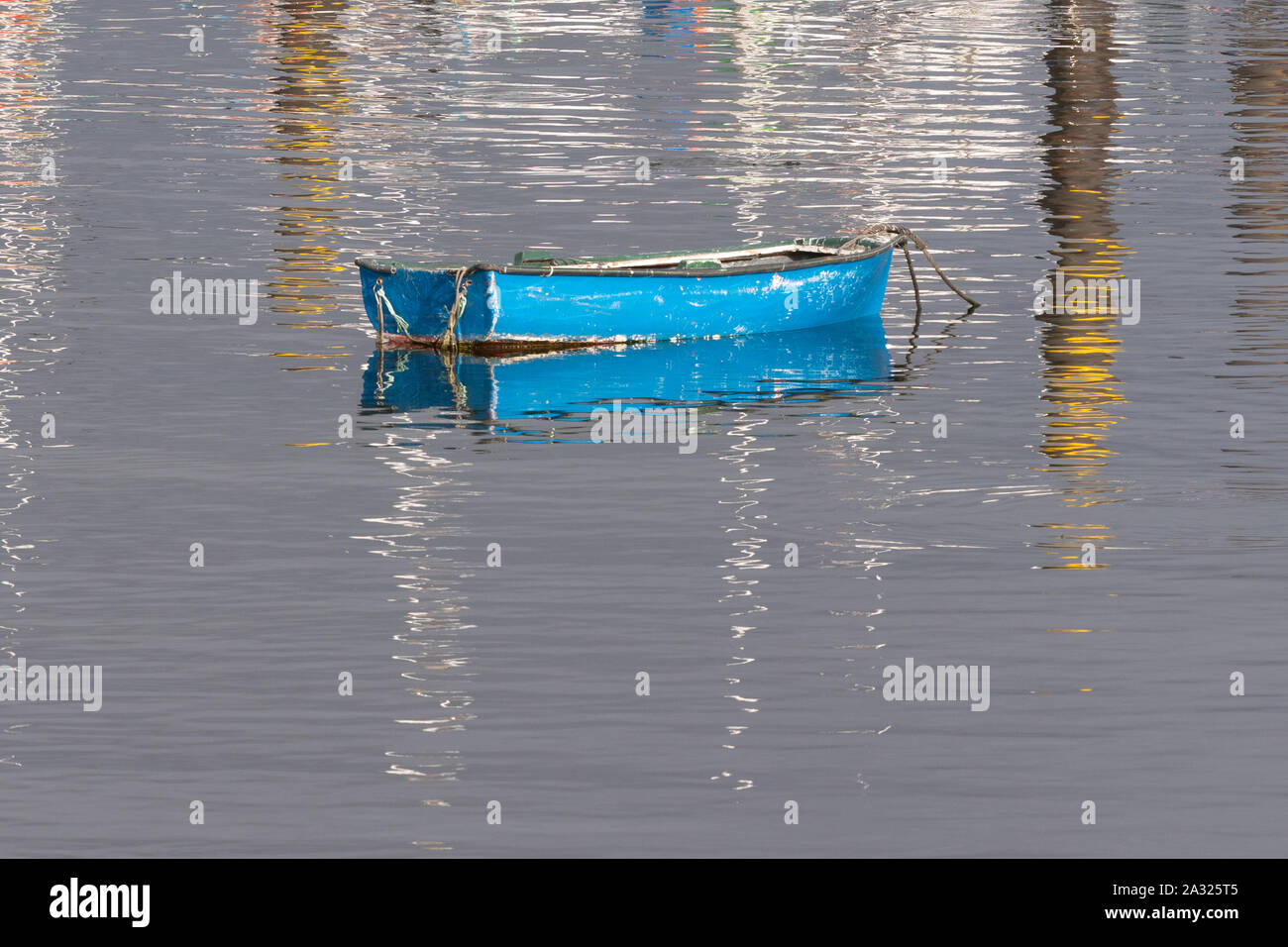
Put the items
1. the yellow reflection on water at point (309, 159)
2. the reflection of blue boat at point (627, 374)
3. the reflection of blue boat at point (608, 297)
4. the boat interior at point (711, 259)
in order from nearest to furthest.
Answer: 1. the reflection of blue boat at point (627, 374)
2. the reflection of blue boat at point (608, 297)
3. the boat interior at point (711, 259)
4. the yellow reflection on water at point (309, 159)

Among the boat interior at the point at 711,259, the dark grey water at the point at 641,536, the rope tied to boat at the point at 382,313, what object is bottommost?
the dark grey water at the point at 641,536

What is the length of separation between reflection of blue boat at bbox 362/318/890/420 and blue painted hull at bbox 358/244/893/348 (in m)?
0.23

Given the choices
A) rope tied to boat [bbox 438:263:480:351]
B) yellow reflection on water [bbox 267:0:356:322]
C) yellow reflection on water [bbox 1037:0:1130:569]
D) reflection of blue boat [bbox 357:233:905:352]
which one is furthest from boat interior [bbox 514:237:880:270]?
yellow reflection on water [bbox 267:0:356:322]

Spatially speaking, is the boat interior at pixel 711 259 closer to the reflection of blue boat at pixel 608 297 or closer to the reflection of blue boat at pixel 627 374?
the reflection of blue boat at pixel 608 297

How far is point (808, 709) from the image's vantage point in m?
17.3

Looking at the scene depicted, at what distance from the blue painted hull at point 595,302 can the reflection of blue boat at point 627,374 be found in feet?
0.74

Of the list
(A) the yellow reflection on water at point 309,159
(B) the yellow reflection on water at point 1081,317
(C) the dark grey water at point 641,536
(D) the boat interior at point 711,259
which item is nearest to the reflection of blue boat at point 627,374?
(C) the dark grey water at point 641,536

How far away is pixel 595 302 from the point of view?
31922 mm

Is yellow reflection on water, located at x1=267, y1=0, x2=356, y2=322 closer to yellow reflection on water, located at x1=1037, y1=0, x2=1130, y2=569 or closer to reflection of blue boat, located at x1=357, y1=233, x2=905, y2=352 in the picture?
reflection of blue boat, located at x1=357, y1=233, x2=905, y2=352

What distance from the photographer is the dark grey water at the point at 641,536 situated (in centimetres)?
1564

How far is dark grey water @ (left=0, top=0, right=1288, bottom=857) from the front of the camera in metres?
15.6
